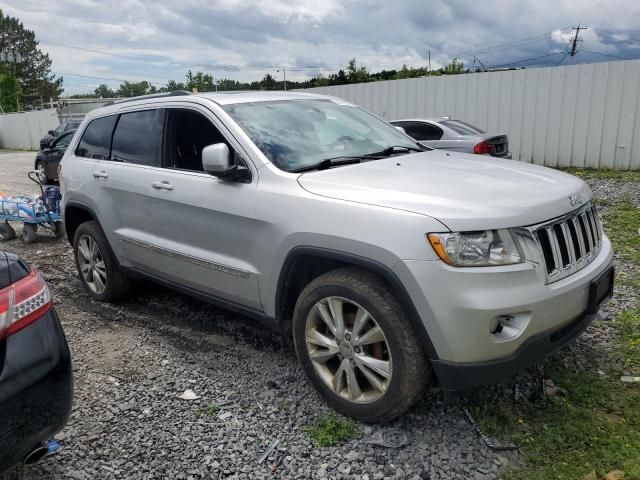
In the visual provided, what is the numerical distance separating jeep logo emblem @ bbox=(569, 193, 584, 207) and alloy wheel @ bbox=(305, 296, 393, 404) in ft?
4.14

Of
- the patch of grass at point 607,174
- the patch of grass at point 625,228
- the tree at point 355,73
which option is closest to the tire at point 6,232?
the patch of grass at point 625,228

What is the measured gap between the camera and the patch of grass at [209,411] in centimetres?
315

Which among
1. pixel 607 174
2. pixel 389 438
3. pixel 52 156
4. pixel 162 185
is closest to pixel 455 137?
pixel 607 174

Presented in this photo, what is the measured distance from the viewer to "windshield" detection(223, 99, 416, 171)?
11.2 feet

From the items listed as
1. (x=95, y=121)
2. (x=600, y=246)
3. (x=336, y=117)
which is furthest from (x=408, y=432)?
(x=95, y=121)

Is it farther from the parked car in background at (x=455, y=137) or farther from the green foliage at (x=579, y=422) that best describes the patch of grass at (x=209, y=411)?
the parked car in background at (x=455, y=137)

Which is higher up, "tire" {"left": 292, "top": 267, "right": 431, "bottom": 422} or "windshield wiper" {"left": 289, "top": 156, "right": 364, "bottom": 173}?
"windshield wiper" {"left": 289, "top": 156, "right": 364, "bottom": 173}

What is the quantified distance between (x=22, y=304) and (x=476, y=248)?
201cm

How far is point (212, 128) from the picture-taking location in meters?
3.73

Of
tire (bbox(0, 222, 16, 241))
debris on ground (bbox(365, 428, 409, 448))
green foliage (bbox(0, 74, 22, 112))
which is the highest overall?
green foliage (bbox(0, 74, 22, 112))

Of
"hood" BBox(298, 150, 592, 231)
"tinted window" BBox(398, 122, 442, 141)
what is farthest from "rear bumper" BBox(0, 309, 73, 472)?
"tinted window" BBox(398, 122, 442, 141)

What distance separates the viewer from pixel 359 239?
268 cm

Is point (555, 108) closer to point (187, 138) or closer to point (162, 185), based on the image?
point (187, 138)

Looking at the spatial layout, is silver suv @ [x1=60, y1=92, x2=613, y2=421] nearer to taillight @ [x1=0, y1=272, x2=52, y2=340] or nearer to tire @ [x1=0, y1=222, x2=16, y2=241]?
taillight @ [x1=0, y1=272, x2=52, y2=340]
